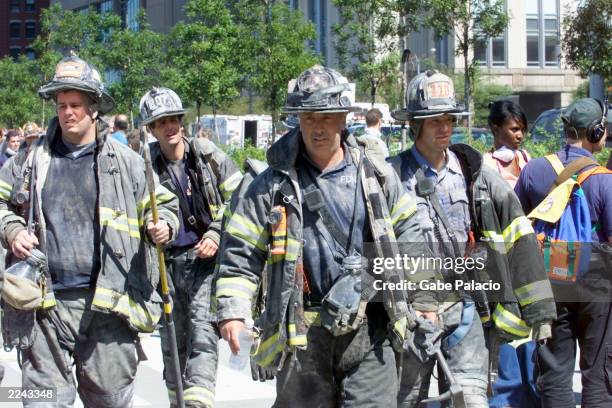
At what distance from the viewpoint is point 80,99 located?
591 cm

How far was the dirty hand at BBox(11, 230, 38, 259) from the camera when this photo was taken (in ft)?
18.3

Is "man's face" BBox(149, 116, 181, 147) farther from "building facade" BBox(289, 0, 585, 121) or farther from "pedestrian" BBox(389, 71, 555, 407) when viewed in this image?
"building facade" BBox(289, 0, 585, 121)

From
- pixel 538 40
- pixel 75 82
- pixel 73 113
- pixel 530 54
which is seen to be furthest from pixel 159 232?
pixel 530 54

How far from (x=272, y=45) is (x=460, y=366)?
81.9 feet

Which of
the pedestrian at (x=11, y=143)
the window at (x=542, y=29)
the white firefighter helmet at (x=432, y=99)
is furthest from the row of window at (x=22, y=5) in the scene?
the white firefighter helmet at (x=432, y=99)

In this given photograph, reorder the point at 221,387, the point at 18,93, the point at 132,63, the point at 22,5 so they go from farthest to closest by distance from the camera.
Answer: the point at 22,5 → the point at 18,93 → the point at 132,63 → the point at 221,387

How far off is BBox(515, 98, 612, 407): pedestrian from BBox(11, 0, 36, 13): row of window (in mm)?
147034

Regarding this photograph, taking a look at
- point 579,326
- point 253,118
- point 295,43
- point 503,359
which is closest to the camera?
point 579,326

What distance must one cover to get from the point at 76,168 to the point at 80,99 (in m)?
0.36

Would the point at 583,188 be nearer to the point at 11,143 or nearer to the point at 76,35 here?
the point at 11,143

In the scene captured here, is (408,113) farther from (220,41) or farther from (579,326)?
(220,41)

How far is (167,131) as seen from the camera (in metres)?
7.56

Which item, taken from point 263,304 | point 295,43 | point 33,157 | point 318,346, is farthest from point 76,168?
point 295,43

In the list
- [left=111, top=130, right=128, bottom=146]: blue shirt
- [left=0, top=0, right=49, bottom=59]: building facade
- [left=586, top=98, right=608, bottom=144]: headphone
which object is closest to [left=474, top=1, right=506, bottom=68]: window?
[left=111, top=130, right=128, bottom=146]: blue shirt
